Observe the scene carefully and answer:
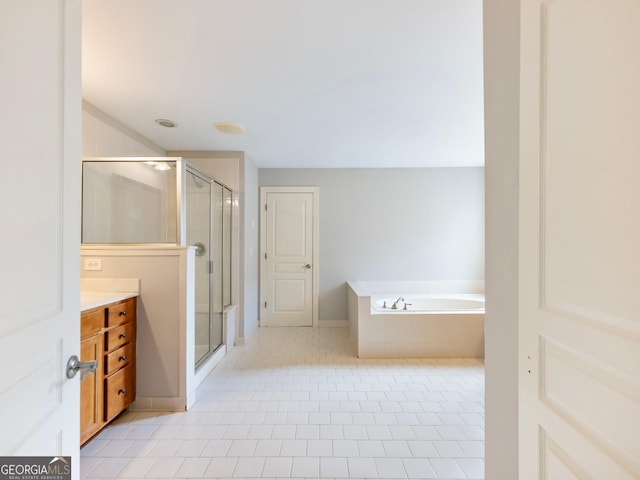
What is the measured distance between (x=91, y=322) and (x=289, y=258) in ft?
10.0

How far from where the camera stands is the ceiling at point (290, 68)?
1595 mm

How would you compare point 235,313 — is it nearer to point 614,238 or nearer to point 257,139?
point 257,139

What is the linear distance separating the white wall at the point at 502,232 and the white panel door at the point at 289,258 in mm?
3621

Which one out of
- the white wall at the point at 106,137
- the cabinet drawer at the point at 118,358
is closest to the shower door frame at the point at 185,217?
the cabinet drawer at the point at 118,358

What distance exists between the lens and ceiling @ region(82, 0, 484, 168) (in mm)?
1595

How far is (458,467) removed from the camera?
69.9 inches

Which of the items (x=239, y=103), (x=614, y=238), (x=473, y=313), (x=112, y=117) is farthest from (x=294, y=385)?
(x=112, y=117)

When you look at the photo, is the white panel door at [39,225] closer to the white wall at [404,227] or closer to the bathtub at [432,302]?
the bathtub at [432,302]

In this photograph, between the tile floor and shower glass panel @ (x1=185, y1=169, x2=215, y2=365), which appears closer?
the tile floor

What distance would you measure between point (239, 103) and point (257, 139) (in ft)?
3.01

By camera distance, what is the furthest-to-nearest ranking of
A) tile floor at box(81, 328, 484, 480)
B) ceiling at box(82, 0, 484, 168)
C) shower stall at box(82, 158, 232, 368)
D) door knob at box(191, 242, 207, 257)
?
door knob at box(191, 242, 207, 257), shower stall at box(82, 158, 232, 368), tile floor at box(81, 328, 484, 480), ceiling at box(82, 0, 484, 168)

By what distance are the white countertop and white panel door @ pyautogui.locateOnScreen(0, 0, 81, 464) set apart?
1.15m

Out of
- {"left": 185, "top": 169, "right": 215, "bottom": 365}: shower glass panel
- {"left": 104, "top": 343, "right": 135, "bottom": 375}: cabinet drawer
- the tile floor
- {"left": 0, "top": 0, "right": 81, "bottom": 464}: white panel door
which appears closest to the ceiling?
{"left": 185, "top": 169, "right": 215, "bottom": 365}: shower glass panel

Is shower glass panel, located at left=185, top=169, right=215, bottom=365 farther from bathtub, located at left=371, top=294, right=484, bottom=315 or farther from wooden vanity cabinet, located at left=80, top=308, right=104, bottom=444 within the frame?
bathtub, located at left=371, top=294, right=484, bottom=315
